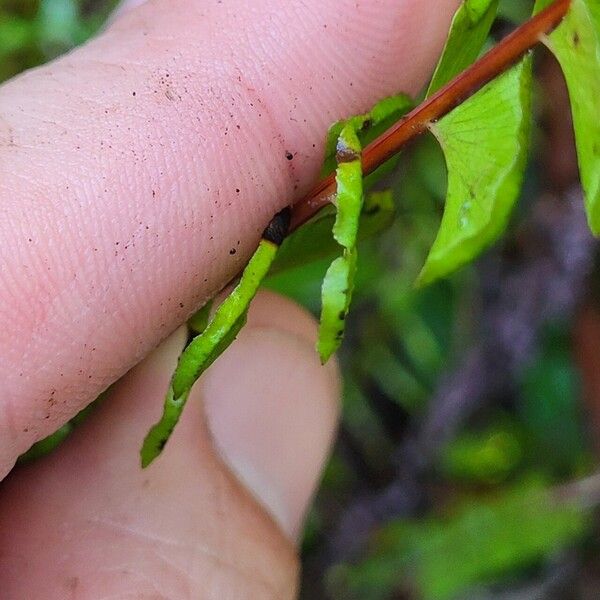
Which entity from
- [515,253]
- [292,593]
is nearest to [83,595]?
[292,593]

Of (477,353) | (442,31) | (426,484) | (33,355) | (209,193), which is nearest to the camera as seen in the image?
(33,355)

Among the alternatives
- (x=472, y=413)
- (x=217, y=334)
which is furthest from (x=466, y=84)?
(x=472, y=413)

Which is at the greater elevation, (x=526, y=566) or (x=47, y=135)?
(x=47, y=135)

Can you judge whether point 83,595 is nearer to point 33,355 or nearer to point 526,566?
point 33,355

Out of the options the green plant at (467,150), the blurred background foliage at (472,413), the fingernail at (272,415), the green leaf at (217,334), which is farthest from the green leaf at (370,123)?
the blurred background foliage at (472,413)

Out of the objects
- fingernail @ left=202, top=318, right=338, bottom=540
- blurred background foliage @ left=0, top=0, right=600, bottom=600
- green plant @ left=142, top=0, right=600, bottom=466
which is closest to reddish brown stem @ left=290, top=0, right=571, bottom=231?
green plant @ left=142, top=0, right=600, bottom=466

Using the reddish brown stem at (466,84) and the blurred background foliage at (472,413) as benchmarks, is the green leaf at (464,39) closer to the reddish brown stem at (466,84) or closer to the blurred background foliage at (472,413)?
the reddish brown stem at (466,84)

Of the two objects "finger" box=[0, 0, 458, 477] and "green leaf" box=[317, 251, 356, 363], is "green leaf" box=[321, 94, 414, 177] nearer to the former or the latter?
"finger" box=[0, 0, 458, 477]
